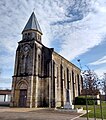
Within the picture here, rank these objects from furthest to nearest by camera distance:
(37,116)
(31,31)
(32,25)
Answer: (32,25) < (31,31) < (37,116)

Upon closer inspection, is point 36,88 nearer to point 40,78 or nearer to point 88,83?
point 40,78

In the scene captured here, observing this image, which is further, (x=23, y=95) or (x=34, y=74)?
(x=23, y=95)

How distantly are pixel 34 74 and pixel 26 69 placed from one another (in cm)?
232

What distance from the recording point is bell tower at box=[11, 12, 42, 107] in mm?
31062

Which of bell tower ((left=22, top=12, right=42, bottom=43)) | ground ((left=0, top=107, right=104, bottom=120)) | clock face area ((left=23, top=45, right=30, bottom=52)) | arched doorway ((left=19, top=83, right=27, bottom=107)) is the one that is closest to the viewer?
ground ((left=0, top=107, right=104, bottom=120))

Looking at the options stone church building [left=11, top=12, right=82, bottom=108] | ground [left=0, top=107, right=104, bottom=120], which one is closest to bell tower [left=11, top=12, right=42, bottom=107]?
stone church building [left=11, top=12, right=82, bottom=108]

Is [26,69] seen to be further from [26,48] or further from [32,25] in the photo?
[32,25]

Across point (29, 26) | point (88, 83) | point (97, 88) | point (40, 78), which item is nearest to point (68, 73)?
point (88, 83)

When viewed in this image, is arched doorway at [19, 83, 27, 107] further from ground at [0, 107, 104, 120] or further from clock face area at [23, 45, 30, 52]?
ground at [0, 107, 104, 120]

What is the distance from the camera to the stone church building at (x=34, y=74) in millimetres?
31438

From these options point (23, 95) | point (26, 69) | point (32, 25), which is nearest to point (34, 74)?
point (26, 69)

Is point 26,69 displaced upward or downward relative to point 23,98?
upward

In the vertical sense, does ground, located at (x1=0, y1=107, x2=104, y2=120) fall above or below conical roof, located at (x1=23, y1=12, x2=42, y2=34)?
below

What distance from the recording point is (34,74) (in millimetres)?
31859
